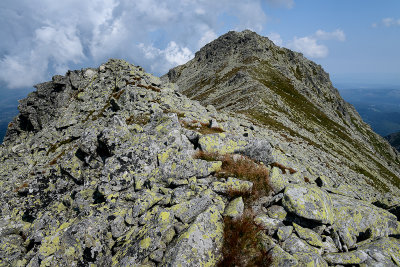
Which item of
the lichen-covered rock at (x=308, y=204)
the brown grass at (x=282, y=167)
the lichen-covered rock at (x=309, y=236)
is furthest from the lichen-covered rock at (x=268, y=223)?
the brown grass at (x=282, y=167)

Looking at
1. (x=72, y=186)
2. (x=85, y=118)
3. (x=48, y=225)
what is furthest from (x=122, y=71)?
(x=48, y=225)

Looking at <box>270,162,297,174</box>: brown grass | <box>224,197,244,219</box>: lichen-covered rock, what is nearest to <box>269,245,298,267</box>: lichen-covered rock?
<box>224,197,244,219</box>: lichen-covered rock

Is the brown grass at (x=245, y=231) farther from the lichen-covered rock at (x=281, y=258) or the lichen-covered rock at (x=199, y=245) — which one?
the lichen-covered rock at (x=199, y=245)

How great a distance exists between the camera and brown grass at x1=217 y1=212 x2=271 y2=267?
719 cm

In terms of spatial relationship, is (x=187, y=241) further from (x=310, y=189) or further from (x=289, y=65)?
(x=289, y=65)

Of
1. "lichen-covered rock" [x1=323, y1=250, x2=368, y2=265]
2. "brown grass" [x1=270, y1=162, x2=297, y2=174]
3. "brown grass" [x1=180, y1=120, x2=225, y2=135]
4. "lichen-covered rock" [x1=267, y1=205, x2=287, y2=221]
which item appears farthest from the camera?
"brown grass" [x1=180, y1=120, x2=225, y2=135]

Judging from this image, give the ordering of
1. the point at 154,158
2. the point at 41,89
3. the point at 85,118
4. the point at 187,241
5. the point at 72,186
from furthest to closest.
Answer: the point at 41,89 < the point at 85,118 < the point at 72,186 < the point at 154,158 < the point at 187,241

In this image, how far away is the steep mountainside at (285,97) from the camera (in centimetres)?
5594

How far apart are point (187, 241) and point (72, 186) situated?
11.0 meters

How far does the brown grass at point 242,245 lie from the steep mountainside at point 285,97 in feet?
137

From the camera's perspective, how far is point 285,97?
270ft

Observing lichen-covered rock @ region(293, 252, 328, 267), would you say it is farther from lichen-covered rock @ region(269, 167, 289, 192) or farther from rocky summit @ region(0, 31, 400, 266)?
lichen-covered rock @ region(269, 167, 289, 192)

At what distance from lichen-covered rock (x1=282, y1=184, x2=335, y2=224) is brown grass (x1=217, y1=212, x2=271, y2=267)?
2400 millimetres

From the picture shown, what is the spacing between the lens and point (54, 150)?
2381 centimetres
